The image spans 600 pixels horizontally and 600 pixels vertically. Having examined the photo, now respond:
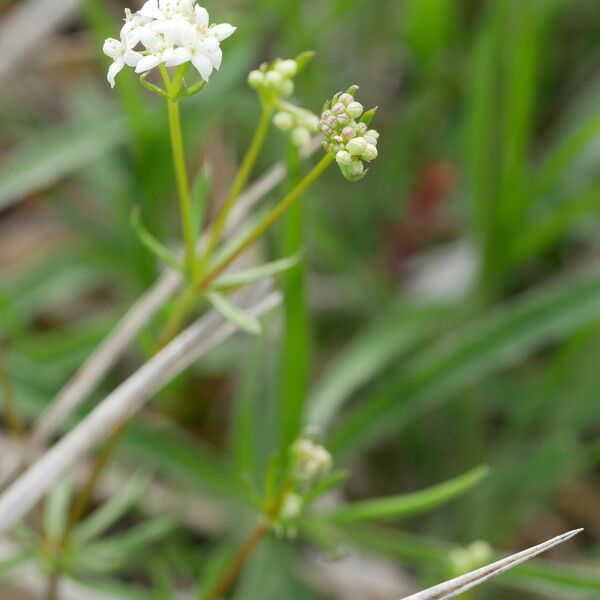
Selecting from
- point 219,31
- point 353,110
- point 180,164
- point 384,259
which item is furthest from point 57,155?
point 353,110

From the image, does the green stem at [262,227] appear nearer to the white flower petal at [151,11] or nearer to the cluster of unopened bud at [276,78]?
the cluster of unopened bud at [276,78]

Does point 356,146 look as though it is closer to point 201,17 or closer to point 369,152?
point 369,152

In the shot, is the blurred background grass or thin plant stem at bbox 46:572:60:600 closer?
thin plant stem at bbox 46:572:60:600

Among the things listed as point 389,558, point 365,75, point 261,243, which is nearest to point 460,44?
point 365,75

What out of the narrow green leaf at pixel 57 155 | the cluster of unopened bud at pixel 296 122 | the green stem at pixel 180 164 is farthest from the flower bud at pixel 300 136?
the narrow green leaf at pixel 57 155

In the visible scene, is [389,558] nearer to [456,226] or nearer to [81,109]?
[456,226]

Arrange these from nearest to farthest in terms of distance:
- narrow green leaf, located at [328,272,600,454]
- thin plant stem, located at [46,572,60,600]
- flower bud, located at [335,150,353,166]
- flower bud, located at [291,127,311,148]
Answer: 1. flower bud, located at [335,150,353,166]
2. flower bud, located at [291,127,311,148]
3. thin plant stem, located at [46,572,60,600]
4. narrow green leaf, located at [328,272,600,454]

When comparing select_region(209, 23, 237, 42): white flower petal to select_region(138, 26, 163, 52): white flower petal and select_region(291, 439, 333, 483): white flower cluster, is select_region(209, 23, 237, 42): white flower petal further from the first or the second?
select_region(291, 439, 333, 483): white flower cluster

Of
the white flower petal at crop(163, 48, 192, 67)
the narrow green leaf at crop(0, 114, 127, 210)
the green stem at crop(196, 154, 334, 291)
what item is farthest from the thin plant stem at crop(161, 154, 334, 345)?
the narrow green leaf at crop(0, 114, 127, 210)
